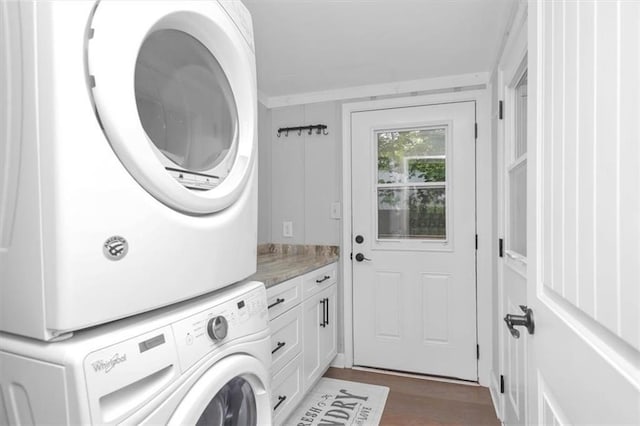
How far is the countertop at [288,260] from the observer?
171 cm

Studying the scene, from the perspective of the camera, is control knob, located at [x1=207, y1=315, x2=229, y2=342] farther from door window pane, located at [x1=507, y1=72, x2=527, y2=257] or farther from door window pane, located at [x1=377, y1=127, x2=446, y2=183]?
door window pane, located at [x1=377, y1=127, x2=446, y2=183]

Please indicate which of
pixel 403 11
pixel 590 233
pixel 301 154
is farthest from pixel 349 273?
pixel 590 233

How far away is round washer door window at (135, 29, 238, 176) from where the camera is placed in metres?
0.83

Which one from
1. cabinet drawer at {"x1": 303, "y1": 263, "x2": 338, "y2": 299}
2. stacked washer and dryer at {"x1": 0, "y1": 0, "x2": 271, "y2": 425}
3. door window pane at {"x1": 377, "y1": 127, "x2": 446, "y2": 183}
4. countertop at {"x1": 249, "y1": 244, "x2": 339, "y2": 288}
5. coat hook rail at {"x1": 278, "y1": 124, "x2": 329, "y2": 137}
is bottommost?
cabinet drawer at {"x1": 303, "y1": 263, "x2": 338, "y2": 299}

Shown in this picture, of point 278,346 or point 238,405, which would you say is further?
point 278,346

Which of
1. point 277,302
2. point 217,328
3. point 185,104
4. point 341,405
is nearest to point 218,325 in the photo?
point 217,328

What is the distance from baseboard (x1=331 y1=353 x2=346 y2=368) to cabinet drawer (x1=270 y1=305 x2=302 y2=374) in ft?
2.90

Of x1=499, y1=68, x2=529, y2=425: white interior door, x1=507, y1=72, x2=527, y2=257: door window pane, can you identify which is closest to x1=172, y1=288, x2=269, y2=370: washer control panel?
x1=499, y1=68, x2=529, y2=425: white interior door

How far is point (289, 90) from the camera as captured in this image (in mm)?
2752

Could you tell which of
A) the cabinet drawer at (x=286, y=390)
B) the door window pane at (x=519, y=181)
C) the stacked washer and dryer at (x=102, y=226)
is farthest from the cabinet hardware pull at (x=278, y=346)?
the door window pane at (x=519, y=181)

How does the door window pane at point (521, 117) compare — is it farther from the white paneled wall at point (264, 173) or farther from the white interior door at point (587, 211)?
the white paneled wall at point (264, 173)

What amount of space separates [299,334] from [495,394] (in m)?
1.31

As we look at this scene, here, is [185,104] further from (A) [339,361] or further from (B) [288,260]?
(A) [339,361]

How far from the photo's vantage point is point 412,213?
2.62 meters
